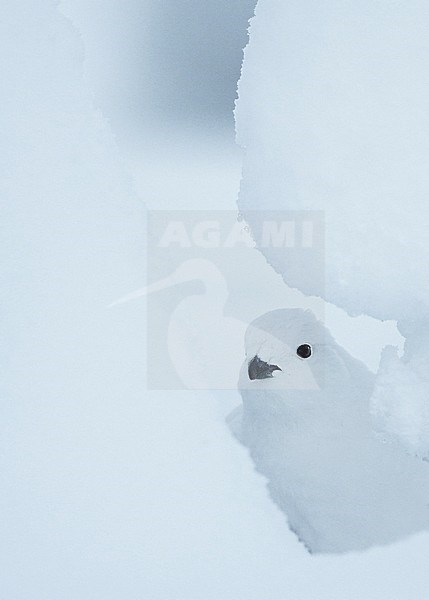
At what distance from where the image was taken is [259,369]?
1643 millimetres

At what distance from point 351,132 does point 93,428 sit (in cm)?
76

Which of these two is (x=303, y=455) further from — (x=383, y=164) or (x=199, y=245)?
(x=383, y=164)

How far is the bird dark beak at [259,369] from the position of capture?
1634 mm

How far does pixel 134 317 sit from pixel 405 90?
27.7 inches

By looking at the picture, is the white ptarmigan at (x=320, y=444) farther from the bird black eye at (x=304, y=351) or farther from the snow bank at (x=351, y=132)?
the snow bank at (x=351, y=132)

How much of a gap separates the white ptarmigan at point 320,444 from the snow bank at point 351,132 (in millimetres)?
405

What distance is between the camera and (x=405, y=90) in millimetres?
1218

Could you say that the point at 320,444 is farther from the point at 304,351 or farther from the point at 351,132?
the point at 351,132

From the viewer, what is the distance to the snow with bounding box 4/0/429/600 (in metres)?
1.26

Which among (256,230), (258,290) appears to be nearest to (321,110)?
(256,230)

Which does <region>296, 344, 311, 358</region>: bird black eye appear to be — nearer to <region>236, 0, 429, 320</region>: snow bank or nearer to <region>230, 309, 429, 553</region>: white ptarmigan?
<region>230, 309, 429, 553</region>: white ptarmigan

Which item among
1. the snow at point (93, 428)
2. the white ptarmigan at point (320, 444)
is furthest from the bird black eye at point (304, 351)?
the snow at point (93, 428)

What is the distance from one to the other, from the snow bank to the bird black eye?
1.32 feet

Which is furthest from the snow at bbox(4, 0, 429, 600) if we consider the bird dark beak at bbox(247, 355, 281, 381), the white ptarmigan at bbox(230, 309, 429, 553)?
the bird dark beak at bbox(247, 355, 281, 381)
